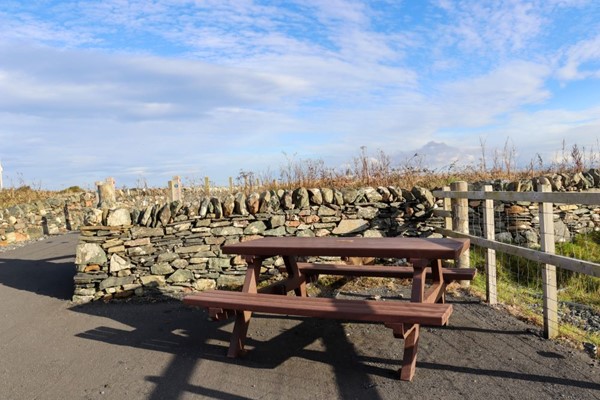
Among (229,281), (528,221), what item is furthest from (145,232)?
(528,221)

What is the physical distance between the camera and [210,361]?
4.14 metres

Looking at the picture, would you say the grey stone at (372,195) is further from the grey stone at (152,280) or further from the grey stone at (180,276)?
the grey stone at (152,280)

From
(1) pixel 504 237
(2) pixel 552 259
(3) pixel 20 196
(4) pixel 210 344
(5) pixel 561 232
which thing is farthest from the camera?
(3) pixel 20 196

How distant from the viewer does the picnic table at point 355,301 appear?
339 cm

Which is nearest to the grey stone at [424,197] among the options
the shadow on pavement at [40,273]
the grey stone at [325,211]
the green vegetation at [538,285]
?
the green vegetation at [538,285]

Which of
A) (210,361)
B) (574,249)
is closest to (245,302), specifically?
(210,361)

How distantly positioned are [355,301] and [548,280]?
1.73m

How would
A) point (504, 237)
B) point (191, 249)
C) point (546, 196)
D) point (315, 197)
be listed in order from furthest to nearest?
point (504, 237) < point (315, 197) < point (191, 249) < point (546, 196)

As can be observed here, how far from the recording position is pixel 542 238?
420 cm

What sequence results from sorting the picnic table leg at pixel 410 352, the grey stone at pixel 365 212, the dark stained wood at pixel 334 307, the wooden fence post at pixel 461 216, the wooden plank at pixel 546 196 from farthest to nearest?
1. the grey stone at pixel 365 212
2. the wooden fence post at pixel 461 216
3. the wooden plank at pixel 546 196
4. the picnic table leg at pixel 410 352
5. the dark stained wood at pixel 334 307

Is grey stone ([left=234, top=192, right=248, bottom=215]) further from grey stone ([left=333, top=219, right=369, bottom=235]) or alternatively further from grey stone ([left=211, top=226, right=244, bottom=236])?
grey stone ([left=333, top=219, right=369, bottom=235])

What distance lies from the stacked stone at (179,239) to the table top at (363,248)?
201cm

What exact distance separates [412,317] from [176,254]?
426 cm

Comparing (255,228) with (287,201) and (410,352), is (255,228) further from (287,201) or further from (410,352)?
(410,352)
